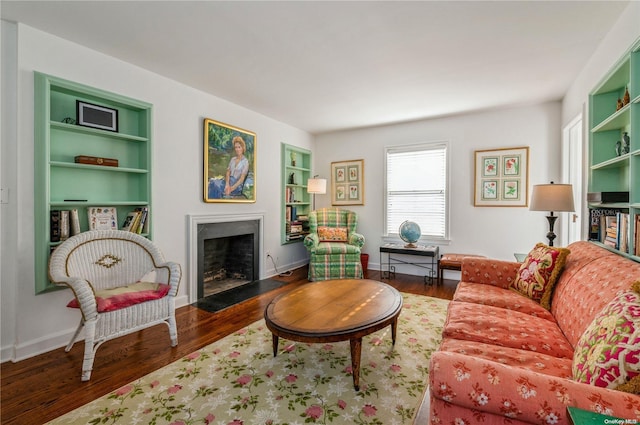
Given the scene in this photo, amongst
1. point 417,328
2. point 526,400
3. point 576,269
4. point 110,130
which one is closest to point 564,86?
point 576,269

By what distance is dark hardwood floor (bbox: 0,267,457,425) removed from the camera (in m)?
1.71

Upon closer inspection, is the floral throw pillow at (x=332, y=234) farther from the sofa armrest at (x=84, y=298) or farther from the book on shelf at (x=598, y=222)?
the sofa armrest at (x=84, y=298)

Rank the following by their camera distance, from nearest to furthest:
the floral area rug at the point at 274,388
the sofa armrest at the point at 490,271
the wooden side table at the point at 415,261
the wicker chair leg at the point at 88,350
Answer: the floral area rug at the point at 274,388, the wicker chair leg at the point at 88,350, the sofa armrest at the point at 490,271, the wooden side table at the point at 415,261

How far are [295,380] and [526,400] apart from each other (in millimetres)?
1382

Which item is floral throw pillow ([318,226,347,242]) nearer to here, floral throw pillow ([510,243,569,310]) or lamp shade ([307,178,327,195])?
lamp shade ([307,178,327,195])

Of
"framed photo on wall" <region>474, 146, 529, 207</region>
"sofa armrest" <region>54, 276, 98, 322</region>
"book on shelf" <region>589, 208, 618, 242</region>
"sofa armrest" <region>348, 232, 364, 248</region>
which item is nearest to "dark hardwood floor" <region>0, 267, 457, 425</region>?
"sofa armrest" <region>54, 276, 98, 322</region>

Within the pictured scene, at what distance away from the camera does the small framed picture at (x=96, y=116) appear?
8.11ft

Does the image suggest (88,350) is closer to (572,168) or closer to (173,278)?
(173,278)

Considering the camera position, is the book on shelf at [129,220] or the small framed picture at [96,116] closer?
the small framed picture at [96,116]

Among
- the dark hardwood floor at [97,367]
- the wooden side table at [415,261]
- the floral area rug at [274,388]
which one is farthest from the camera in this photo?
the wooden side table at [415,261]

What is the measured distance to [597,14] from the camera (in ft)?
6.67

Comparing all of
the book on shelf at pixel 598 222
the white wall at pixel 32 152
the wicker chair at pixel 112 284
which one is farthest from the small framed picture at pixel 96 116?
the book on shelf at pixel 598 222

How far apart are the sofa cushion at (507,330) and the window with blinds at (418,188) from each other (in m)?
2.75

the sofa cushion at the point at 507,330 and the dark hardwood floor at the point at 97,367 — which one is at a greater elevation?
the sofa cushion at the point at 507,330
